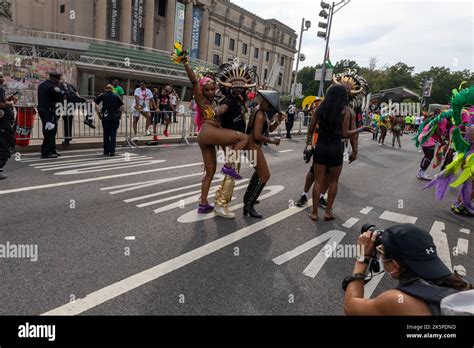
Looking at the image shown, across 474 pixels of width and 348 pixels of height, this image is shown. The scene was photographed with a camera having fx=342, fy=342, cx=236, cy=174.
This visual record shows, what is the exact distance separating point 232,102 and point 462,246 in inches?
147

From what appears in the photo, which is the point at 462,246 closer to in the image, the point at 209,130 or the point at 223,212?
the point at 223,212

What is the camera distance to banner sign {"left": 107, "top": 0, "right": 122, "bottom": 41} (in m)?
41.3

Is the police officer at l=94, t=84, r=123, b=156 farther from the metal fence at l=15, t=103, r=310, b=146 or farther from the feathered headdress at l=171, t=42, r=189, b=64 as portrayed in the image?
the feathered headdress at l=171, t=42, r=189, b=64

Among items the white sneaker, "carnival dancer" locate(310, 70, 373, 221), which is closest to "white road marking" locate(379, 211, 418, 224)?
"carnival dancer" locate(310, 70, 373, 221)

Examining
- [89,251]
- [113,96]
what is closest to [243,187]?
[89,251]

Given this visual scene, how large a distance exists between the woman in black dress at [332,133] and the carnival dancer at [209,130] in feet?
3.75

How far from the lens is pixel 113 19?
41875mm

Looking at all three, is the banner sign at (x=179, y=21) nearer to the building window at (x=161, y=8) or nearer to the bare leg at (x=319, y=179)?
the building window at (x=161, y=8)

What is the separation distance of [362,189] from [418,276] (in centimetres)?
617

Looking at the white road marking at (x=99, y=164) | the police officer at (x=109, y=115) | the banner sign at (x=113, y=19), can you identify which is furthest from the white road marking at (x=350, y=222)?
the banner sign at (x=113, y=19)

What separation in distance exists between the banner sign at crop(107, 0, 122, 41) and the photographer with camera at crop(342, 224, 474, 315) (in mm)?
46848

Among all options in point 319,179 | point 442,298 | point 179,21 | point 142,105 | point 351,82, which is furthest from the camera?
point 179,21

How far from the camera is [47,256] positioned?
347 centimetres

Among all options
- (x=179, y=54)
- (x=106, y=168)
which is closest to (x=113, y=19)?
(x=106, y=168)
